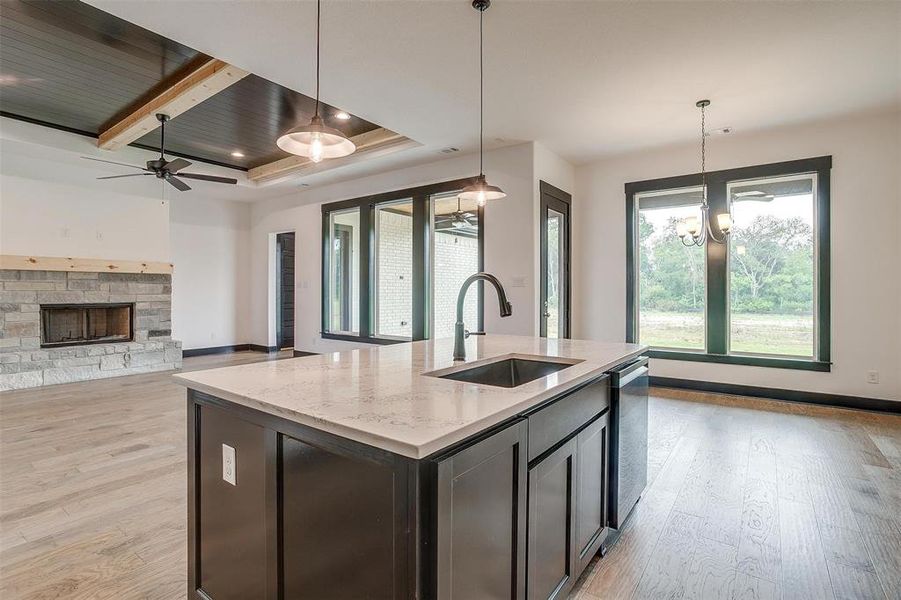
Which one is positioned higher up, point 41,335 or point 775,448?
point 41,335

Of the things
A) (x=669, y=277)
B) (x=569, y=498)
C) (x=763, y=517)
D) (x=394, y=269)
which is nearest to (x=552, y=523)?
(x=569, y=498)

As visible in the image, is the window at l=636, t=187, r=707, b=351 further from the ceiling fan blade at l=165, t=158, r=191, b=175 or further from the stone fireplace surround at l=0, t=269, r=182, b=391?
the stone fireplace surround at l=0, t=269, r=182, b=391

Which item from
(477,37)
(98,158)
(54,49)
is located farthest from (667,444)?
(98,158)

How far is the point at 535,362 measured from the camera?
2248 mm

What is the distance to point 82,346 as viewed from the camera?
584cm

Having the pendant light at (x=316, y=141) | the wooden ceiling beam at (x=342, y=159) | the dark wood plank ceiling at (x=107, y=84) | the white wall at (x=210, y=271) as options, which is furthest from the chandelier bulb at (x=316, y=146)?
the white wall at (x=210, y=271)

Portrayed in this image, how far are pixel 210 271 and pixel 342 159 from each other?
3763mm

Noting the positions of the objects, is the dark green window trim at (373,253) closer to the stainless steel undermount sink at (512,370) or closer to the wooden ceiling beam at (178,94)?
the wooden ceiling beam at (178,94)

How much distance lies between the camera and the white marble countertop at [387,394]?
1052mm

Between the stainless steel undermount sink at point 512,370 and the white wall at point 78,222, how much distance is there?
6.31 metres

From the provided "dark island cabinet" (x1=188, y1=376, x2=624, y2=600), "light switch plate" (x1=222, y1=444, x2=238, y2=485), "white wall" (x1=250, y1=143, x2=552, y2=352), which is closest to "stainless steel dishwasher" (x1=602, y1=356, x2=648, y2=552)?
"dark island cabinet" (x1=188, y1=376, x2=624, y2=600)

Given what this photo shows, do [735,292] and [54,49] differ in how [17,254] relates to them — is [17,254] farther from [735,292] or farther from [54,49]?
[735,292]

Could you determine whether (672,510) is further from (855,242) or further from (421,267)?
(421,267)

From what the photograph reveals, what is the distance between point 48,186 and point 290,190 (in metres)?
3.01
